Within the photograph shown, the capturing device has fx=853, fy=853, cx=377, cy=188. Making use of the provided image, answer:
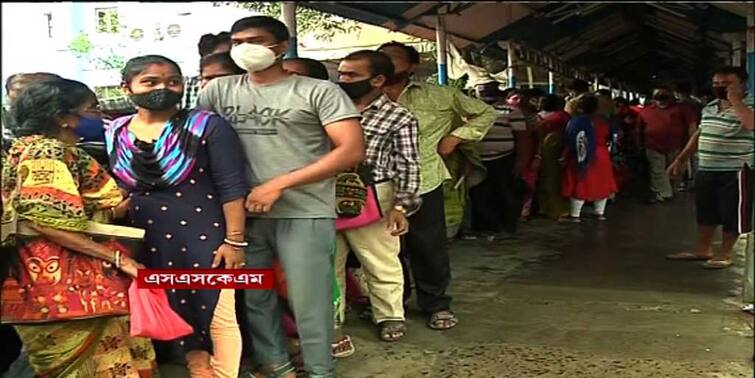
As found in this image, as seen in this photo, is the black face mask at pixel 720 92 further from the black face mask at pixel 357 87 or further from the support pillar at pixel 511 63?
the support pillar at pixel 511 63

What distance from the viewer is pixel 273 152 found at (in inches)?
120

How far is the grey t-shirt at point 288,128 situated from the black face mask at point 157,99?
0.23 meters

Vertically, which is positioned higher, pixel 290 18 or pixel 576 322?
→ pixel 290 18

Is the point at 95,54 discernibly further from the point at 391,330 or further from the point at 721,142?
the point at 721,142

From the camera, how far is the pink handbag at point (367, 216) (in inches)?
154

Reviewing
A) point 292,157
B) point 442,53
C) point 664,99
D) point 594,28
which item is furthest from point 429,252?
point 664,99

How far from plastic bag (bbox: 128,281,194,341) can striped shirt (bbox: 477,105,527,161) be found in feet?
14.3

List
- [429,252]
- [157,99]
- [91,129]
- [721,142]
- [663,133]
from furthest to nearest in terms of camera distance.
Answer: [663,133], [721,142], [429,252], [91,129], [157,99]

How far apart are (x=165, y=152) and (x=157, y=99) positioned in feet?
0.60

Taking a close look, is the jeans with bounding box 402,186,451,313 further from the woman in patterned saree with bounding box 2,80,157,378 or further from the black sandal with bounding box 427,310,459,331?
the woman in patterned saree with bounding box 2,80,157,378

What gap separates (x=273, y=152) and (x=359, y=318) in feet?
6.07

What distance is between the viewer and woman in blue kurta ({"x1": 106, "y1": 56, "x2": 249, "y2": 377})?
2928mm

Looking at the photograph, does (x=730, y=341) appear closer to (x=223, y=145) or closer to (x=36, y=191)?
(x=223, y=145)

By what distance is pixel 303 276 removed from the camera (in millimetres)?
3082
